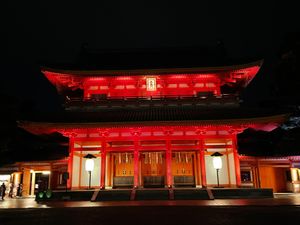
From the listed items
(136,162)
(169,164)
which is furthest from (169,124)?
(136,162)

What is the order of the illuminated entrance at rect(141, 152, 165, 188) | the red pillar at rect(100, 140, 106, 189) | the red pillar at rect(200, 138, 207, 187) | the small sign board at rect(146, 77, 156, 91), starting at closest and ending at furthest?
the red pillar at rect(200, 138, 207, 187) → the red pillar at rect(100, 140, 106, 189) → the illuminated entrance at rect(141, 152, 165, 188) → the small sign board at rect(146, 77, 156, 91)

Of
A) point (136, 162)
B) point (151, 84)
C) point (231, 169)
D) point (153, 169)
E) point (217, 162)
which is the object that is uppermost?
point (151, 84)

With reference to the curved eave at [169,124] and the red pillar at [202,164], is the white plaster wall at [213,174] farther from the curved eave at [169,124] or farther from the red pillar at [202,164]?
the curved eave at [169,124]

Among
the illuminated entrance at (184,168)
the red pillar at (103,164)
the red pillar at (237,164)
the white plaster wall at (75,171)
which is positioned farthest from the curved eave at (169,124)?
the illuminated entrance at (184,168)

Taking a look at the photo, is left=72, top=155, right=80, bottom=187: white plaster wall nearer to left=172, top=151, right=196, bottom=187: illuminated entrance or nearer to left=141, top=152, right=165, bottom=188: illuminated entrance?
left=141, top=152, right=165, bottom=188: illuminated entrance

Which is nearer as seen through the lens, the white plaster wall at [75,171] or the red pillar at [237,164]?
the red pillar at [237,164]

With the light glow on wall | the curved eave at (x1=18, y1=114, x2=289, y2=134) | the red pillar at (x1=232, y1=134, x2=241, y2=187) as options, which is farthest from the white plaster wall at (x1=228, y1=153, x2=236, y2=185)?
the curved eave at (x1=18, y1=114, x2=289, y2=134)

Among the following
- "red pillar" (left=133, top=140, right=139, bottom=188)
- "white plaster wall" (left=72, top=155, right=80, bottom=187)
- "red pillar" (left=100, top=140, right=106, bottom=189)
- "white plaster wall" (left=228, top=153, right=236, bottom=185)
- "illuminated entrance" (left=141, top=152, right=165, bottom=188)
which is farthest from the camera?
"illuminated entrance" (left=141, top=152, right=165, bottom=188)

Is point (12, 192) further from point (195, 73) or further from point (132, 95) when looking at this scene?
point (195, 73)

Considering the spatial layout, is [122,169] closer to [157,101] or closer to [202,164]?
[157,101]

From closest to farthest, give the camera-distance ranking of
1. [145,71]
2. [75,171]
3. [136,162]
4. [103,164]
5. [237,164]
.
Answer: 1. [237,164]
2. [136,162]
3. [103,164]
4. [75,171]
5. [145,71]

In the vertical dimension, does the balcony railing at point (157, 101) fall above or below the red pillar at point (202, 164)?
above

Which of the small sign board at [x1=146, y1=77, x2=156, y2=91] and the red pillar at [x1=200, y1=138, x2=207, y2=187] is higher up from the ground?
the small sign board at [x1=146, y1=77, x2=156, y2=91]

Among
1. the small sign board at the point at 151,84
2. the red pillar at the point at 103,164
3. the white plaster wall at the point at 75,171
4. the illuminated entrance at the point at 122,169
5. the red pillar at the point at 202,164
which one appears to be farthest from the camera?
the small sign board at the point at 151,84
